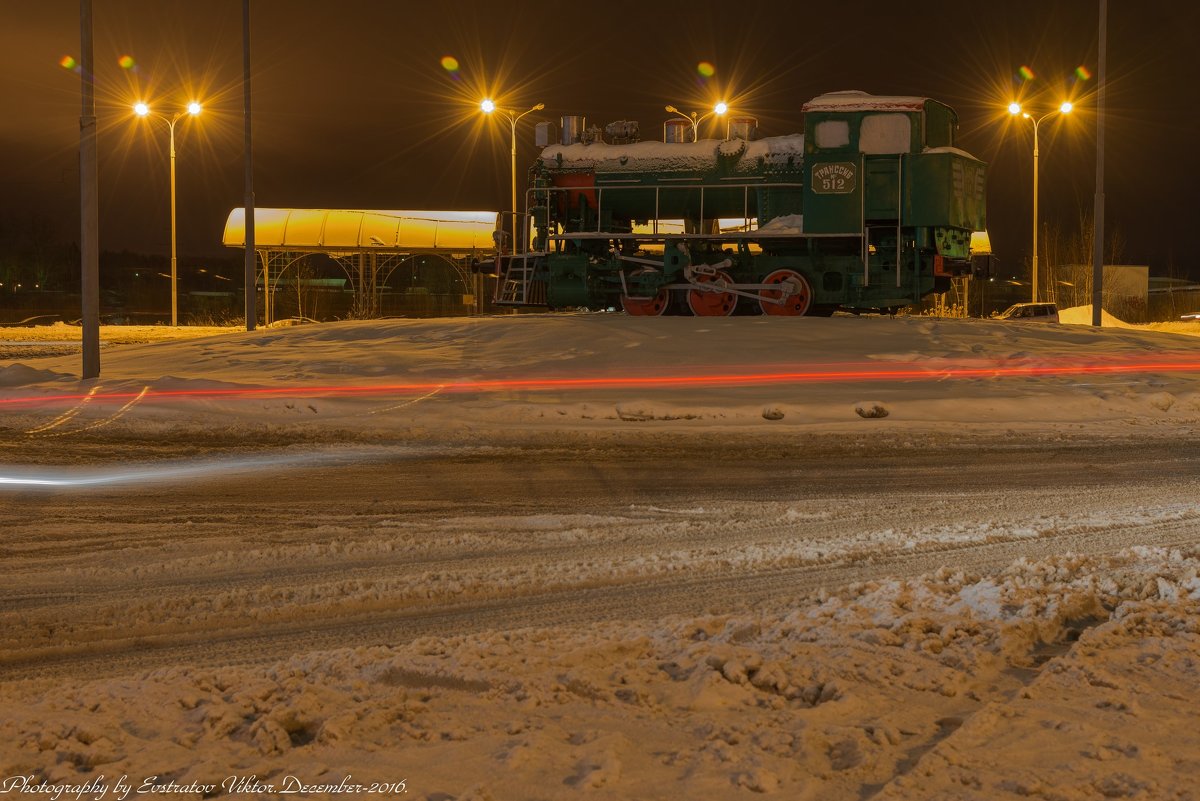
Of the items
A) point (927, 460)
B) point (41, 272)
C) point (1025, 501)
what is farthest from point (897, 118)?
point (41, 272)

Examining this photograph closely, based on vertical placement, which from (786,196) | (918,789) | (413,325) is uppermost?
(786,196)

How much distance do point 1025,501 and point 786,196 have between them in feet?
46.1

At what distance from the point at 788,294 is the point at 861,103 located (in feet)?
12.4

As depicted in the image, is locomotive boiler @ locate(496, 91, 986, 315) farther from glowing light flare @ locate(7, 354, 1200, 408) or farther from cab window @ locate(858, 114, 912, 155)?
glowing light flare @ locate(7, 354, 1200, 408)

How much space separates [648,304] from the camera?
2322cm

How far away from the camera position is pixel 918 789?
12.4 feet

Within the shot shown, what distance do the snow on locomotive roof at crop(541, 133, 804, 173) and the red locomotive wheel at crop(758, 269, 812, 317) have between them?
220 cm

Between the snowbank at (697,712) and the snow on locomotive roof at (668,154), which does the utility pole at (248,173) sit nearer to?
the snow on locomotive roof at (668,154)

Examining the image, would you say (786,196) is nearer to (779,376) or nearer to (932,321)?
(932,321)

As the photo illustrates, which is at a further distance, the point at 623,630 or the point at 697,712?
the point at 623,630

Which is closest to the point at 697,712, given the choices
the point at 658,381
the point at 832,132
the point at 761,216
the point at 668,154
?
the point at 658,381

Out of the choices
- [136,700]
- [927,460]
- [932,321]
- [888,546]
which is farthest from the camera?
[932,321]

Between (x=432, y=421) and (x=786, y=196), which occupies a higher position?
(x=786, y=196)

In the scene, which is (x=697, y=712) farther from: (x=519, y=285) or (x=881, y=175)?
(x=519, y=285)
